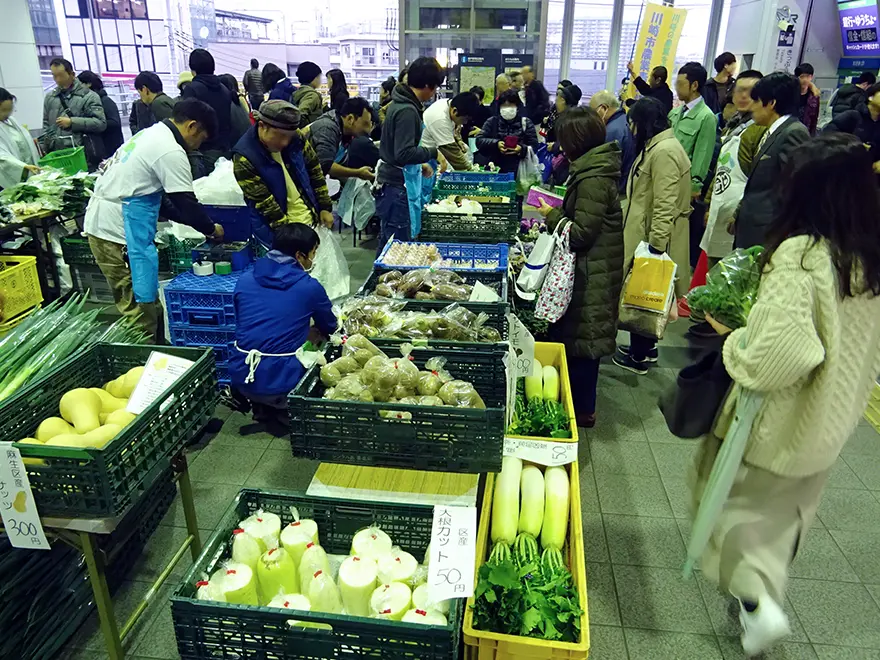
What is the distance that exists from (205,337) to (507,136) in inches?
172

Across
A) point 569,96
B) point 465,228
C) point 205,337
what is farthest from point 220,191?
point 569,96

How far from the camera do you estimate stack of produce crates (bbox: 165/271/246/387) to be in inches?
142

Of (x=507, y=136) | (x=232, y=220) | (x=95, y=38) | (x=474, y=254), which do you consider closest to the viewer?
(x=474, y=254)

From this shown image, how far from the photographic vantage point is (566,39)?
11.1m

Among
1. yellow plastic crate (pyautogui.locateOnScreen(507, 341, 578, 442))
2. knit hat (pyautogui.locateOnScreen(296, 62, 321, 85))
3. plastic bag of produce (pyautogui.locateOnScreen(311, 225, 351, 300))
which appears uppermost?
knit hat (pyautogui.locateOnScreen(296, 62, 321, 85))

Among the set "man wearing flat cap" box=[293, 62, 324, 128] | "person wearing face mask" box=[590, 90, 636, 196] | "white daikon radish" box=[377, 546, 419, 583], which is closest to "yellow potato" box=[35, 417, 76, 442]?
"white daikon radish" box=[377, 546, 419, 583]

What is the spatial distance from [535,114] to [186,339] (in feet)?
19.2

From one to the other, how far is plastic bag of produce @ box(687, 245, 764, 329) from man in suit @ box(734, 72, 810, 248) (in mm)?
1816

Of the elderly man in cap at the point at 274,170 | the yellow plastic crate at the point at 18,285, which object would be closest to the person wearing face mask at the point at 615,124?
the elderly man in cap at the point at 274,170

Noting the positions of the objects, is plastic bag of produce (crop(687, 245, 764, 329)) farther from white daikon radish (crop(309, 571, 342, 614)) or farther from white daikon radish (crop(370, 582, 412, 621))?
white daikon radish (crop(309, 571, 342, 614))

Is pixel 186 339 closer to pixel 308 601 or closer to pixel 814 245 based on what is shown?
pixel 308 601

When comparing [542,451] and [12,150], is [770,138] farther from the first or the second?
[12,150]

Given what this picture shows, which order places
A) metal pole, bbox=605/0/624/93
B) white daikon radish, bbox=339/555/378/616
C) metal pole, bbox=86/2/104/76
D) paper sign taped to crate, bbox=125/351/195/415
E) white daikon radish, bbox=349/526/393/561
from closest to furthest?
white daikon radish, bbox=339/555/378/616 < white daikon radish, bbox=349/526/393/561 < paper sign taped to crate, bbox=125/351/195/415 < metal pole, bbox=86/2/104/76 < metal pole, bbox=605/0/624/93

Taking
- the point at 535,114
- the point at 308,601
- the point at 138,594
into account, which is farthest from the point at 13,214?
the point at 535,114
